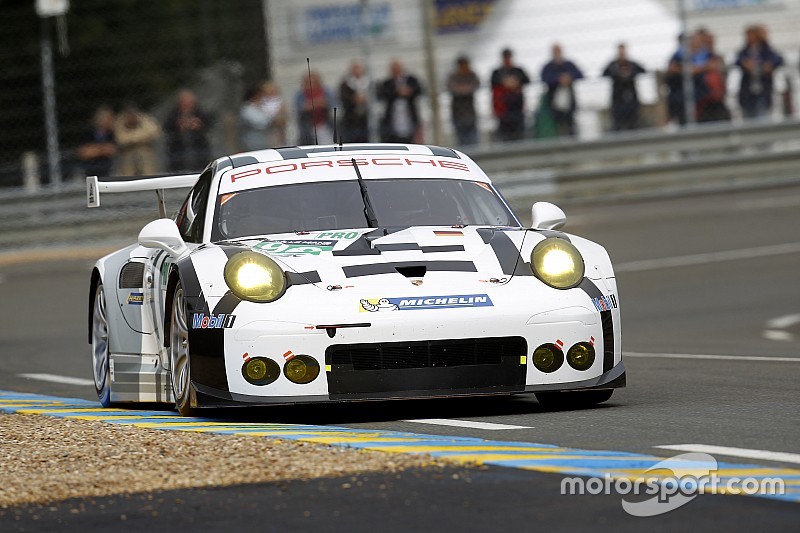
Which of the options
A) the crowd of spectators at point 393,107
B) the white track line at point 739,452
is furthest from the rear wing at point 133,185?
the crowd of spectators at point 393,107

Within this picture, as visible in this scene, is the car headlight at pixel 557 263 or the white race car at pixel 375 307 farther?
the car headlight at pixel 557 263

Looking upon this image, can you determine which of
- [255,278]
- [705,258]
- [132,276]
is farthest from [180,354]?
[705,258]

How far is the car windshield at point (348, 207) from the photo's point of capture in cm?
807

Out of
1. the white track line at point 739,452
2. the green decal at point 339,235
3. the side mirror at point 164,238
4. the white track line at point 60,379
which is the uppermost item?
the side mirror at point 164,238

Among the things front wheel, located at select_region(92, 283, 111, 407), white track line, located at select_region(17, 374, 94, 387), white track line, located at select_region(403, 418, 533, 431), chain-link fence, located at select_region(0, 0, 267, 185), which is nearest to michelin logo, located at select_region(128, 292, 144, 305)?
front wheel, located at select_region(92, 283, 111, 407)

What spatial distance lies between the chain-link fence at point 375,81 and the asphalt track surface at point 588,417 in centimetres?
373

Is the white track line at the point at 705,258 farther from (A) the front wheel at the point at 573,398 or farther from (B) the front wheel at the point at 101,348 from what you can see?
(A) the front wheel at the point at 573,398

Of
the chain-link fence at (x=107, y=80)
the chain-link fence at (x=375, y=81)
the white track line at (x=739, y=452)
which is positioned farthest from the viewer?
the chain-link fence at (x=375, y=81)

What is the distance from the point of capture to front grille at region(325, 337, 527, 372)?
23.2ft

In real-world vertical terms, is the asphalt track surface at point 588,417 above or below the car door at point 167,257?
below

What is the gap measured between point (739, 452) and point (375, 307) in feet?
6.03

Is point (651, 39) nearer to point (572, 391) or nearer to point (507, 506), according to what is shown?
point (572, 391)

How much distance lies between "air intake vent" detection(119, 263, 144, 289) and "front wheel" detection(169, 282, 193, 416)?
725mm

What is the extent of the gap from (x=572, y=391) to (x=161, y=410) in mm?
2054
